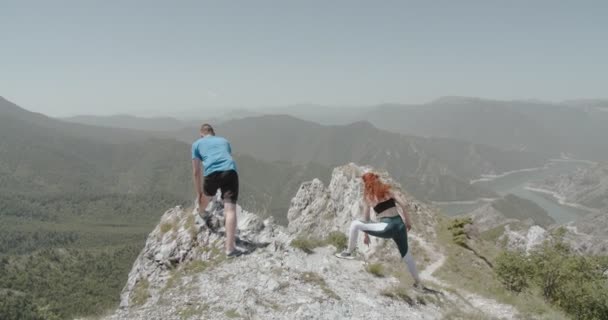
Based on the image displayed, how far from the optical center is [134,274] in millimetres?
19297

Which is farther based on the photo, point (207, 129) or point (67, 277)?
point (67, 277)

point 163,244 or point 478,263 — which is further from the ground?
point 163,244

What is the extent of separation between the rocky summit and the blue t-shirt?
3.52m

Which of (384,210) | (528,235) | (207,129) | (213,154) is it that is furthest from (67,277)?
(384,210)

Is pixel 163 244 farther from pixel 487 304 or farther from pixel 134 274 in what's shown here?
pixel 487 304

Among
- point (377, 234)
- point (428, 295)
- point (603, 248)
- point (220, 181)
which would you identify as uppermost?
point (220, 181)

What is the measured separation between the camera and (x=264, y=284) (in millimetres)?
11398

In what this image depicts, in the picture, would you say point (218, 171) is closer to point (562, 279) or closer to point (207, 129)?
point (207, 129)

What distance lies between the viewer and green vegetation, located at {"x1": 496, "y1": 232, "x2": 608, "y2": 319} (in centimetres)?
1794

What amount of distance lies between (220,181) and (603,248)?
123 metres

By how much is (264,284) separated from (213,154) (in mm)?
4520

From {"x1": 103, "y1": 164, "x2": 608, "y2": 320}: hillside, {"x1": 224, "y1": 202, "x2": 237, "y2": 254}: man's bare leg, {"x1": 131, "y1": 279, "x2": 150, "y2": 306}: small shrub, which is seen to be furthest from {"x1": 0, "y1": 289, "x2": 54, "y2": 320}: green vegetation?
{"x1": 224, "y1": 202, "x2": 237, "y2": 254}: man's bare leg

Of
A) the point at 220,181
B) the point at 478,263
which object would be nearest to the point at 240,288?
the point at 220,181

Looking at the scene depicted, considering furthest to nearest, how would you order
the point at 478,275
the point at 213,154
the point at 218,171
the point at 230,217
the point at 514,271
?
the point at 478,275 → the point at 514,271 → the point at 213,154 → the point at 218,171 → the point at 230,217
